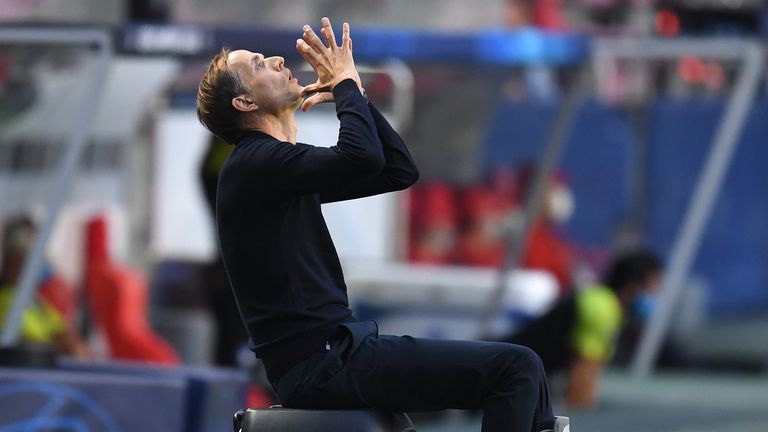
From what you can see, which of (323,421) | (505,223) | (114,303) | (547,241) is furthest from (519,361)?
(547,241)

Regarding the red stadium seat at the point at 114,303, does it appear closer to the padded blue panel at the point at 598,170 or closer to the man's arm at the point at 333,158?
the padded blue panel at the point at 598,170

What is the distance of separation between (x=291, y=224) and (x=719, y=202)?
1161 cm

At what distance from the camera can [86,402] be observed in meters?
7.34

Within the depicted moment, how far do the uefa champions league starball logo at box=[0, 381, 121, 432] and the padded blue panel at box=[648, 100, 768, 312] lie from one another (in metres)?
9.47

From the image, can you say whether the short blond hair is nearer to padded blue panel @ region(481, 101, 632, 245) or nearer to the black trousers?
the black trousers

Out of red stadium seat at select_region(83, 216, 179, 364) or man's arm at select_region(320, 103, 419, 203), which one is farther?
red stadium seat at select_region(83, 216, 179, 364)

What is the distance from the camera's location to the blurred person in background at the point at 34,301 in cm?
1023

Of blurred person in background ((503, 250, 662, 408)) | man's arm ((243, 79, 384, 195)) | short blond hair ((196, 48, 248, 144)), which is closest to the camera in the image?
man's arm ((243, 79, 384, 195))

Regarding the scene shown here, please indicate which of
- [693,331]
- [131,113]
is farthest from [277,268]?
[693,331]

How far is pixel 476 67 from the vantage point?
11641mm

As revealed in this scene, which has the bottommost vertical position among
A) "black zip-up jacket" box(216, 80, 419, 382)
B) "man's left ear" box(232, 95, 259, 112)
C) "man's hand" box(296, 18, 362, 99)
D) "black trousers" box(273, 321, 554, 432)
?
"black trousers" box(273, 321, 554, 432)

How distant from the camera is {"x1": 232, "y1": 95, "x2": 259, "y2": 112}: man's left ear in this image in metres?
4.92

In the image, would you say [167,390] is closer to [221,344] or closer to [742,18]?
[221,344]

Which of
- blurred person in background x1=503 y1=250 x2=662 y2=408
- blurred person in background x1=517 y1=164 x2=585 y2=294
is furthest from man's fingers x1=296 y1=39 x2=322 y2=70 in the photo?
blurred person in background x1=517 y1=164 x2=585 y2=294
